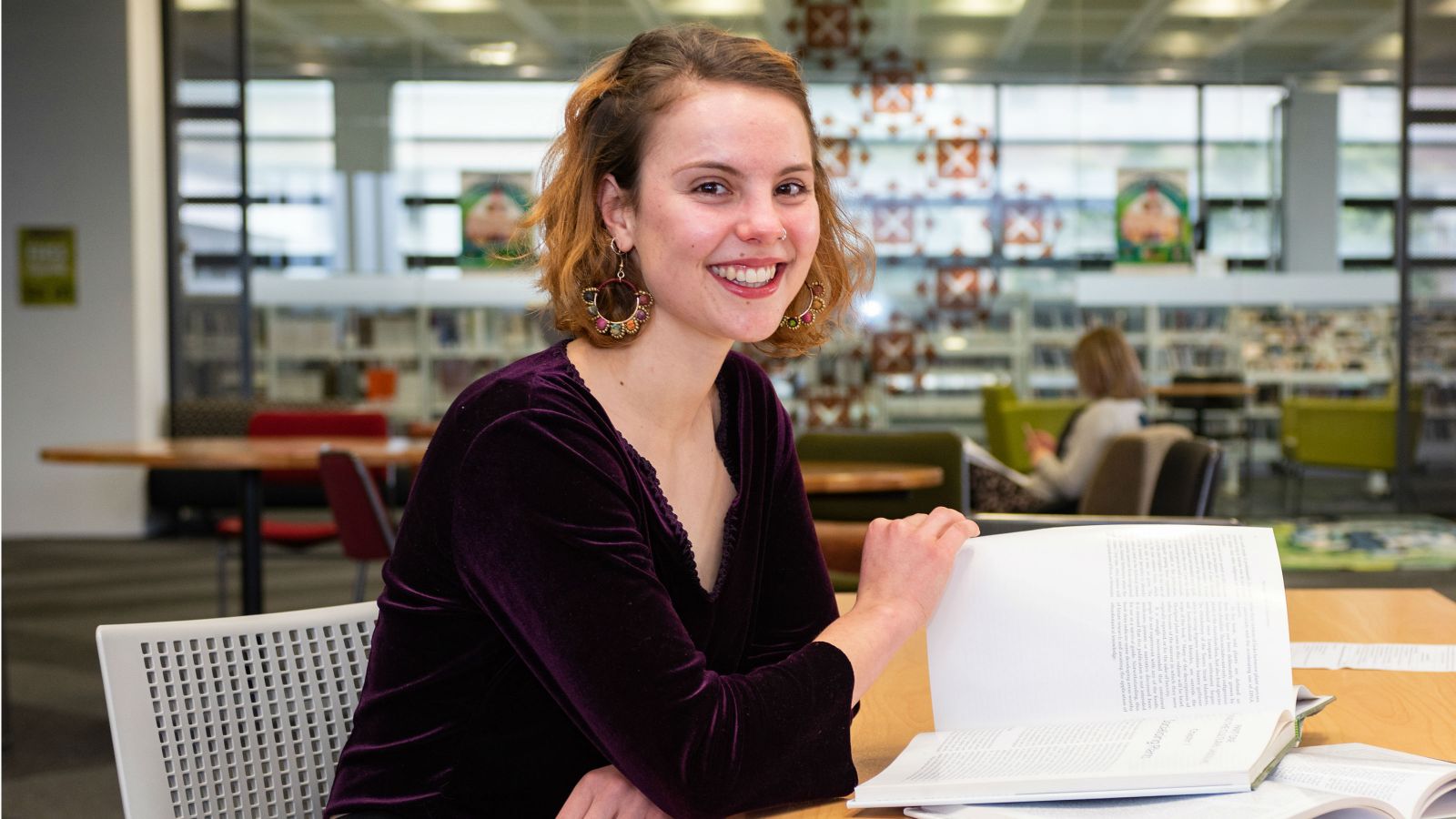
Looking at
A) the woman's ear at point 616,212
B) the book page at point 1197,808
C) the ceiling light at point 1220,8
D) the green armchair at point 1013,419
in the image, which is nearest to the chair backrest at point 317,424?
the green armchair at point 1013,419

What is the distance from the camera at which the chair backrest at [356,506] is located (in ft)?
12.5

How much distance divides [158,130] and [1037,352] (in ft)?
19.1

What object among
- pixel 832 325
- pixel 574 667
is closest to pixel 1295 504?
pixel 832 325

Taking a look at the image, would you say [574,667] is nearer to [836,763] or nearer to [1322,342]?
[836,763]

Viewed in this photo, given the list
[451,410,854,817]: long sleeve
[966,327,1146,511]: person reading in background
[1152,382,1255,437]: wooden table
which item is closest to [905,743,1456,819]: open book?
[451,410,854,817]: long sleeve

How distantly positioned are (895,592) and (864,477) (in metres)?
2.23

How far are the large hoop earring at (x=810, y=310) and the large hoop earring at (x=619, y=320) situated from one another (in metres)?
0.21

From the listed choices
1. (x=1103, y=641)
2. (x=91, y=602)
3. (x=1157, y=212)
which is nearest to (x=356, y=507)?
(x=91, y=602)

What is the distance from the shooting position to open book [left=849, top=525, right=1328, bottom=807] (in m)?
0.97

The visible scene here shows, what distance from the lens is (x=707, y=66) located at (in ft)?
3.64

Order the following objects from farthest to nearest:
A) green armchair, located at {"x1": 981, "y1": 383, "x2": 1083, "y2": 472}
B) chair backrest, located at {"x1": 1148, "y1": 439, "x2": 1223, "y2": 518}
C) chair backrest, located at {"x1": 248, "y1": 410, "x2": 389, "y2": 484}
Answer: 1. green armchair, located at {"x1": 981, "y1": 383, "x2": 1083, "y2": 472}
2. chair backrest, located at {"x1": 248, "y1": 410, "x2": 389, "y2": 484}
3. chair backrest, located at {"x1": 1148, "y1": 439, "x2": 1223, "y2": 518}

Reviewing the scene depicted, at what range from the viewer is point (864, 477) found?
3.27 m

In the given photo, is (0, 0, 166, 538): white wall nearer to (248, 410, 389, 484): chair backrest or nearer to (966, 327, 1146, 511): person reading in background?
(248, 410, 389, 484): chair backrest

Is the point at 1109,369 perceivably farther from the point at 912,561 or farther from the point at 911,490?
the point at 912,561
